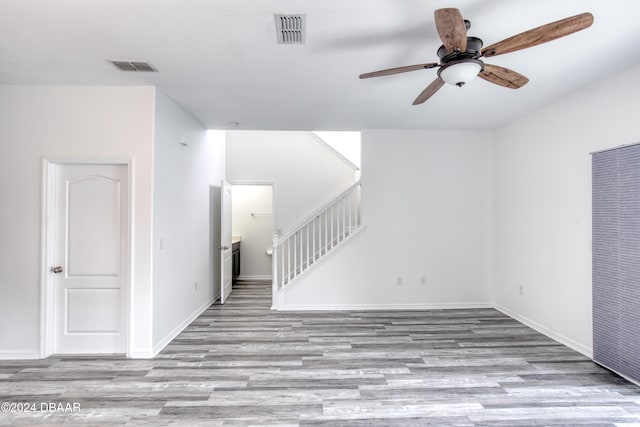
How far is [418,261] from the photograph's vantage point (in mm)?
4684

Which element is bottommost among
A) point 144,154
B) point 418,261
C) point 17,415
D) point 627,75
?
point 17,415

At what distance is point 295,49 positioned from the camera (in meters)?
2.37

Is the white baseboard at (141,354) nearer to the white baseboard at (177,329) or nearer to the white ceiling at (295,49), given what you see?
the white baseboard at (177,329)

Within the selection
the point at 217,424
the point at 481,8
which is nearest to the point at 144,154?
the point at 217,424

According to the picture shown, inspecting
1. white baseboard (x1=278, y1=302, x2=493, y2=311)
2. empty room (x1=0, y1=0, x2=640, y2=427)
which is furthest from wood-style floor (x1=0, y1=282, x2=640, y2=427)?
white baseboard (x1=278, y1=302, x2=493, y2=311)

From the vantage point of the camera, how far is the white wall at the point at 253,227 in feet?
22.5

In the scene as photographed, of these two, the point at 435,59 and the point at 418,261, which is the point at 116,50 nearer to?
the point at 435,59

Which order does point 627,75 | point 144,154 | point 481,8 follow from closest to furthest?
1. point 481,8
2. point 627,75
3. point 144,154

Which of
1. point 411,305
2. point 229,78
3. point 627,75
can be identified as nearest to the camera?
point 627,75

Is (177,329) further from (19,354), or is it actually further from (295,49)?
(295,49)

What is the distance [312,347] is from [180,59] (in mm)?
3067

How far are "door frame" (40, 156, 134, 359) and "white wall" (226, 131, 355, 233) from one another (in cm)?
284

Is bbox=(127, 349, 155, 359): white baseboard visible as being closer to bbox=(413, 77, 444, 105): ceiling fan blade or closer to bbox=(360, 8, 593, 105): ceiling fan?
bbox=(360, 8, 593, 105): ceiling fan

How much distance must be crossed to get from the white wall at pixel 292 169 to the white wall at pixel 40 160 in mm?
2776
